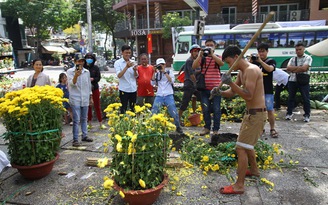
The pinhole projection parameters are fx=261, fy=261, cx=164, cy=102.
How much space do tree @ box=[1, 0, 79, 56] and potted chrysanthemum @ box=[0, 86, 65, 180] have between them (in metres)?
34.0

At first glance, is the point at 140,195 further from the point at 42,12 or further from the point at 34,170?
the point at 42,12

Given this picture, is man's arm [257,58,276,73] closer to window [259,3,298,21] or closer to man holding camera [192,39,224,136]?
man holding camera [192,39,224,136]

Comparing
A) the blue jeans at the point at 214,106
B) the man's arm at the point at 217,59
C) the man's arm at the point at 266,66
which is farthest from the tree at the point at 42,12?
the man's arm at the point at 266,66

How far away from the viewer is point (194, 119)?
624cm

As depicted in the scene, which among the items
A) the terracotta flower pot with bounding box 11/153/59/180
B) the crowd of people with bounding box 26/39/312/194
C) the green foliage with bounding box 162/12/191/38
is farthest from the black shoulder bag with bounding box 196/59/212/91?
the green foliage with bounding box 162/12/191/38

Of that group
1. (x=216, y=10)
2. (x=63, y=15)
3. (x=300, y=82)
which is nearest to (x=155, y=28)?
(x=216, y=10)

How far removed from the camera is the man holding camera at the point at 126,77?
5353 mm

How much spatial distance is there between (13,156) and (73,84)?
1.62 metres

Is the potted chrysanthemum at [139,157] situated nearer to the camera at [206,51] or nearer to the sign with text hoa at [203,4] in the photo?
the camera at [206,51]

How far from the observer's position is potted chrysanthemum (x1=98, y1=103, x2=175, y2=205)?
277cm

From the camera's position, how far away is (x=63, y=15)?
114ft

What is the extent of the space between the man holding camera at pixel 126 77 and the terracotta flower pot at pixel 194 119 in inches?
57.3

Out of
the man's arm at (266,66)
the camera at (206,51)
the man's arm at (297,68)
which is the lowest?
the man's arm at (297,68)

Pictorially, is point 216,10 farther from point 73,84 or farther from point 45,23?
point 73,84
